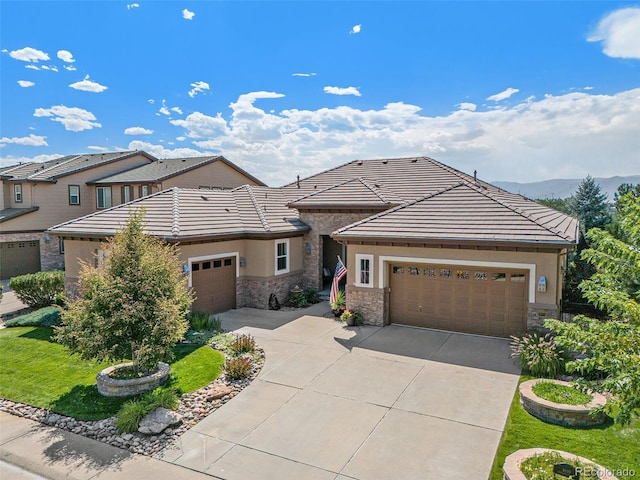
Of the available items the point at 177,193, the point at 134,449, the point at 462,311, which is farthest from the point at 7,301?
→ the point at 462,311

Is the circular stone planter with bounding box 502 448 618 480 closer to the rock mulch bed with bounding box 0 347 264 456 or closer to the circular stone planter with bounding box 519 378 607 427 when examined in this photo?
the circular stone planter with bounding box 519 378 607 427

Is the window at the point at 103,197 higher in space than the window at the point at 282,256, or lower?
higher

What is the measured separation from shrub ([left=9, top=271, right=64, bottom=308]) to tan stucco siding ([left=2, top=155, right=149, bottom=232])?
11113 mm

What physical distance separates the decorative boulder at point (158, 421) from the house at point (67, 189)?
21.7 meters

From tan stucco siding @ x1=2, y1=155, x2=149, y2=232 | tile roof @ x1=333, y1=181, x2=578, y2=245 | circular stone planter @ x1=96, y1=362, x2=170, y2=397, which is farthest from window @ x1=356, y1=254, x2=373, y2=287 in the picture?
tan stucco siding @ x1=2, y1=155, x2=149, y2=232

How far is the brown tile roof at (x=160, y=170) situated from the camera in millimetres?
28547

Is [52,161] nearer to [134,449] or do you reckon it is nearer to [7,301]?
[7,301]

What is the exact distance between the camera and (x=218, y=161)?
32.2m

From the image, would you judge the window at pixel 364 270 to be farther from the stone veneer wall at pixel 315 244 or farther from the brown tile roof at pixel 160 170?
the brown tile roof at pixel 160 170

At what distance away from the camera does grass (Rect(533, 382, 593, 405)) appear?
795 cm

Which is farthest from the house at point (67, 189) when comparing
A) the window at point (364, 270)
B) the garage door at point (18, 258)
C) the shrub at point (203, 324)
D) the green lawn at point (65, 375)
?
the window at point (364, 270)

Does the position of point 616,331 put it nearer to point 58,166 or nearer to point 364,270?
point 364,270

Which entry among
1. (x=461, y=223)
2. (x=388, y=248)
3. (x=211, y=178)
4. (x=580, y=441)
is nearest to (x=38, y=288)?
(x=388, y=248)

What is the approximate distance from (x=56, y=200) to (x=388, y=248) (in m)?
24.9
